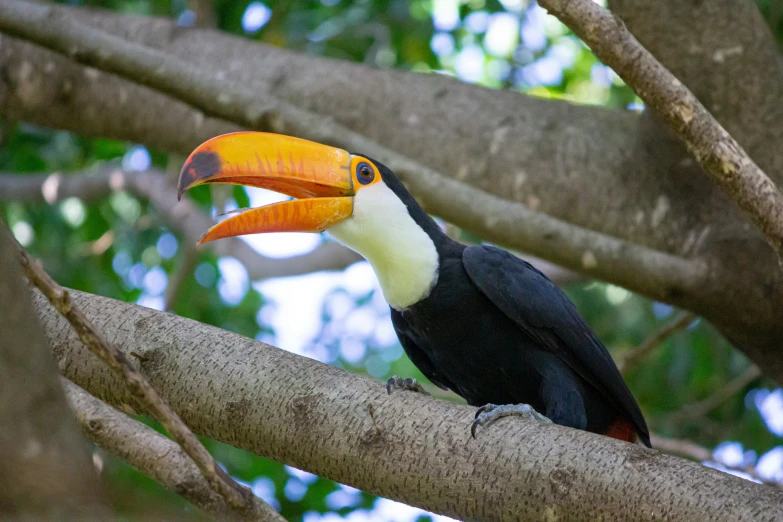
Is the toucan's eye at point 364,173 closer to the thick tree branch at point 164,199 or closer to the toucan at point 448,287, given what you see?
the toucan at point 448,287

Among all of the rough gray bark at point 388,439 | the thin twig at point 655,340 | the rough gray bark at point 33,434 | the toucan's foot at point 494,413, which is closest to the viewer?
the rough gray bark at point 33,434

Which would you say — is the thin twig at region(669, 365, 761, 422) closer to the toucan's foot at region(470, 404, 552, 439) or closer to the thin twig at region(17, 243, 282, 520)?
the toucan's foot at region(470, 404, 552, 439)

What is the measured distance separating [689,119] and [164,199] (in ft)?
14.7

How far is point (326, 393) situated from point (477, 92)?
10.2 ft

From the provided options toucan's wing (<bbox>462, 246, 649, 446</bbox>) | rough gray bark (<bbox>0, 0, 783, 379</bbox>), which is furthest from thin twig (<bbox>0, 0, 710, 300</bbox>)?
toucan's wing (<bbox>462, 246, 649, 446</bbox>)

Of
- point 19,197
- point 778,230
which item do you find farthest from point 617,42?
point 19,197

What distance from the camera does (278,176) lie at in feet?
12.6

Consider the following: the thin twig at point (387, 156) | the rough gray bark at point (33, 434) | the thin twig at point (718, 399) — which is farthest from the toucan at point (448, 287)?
the thin twig at point (718, 399)

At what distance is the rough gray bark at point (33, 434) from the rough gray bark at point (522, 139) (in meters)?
2.80

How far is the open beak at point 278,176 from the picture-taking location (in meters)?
3.57

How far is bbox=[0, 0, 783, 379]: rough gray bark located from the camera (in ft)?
14.9

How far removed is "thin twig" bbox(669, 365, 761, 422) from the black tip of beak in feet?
12.7

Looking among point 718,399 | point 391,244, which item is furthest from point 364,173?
point 718,399

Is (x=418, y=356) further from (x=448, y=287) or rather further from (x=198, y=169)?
(x=198, y=169)
